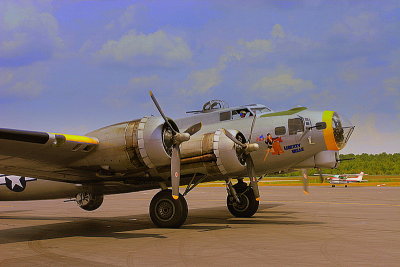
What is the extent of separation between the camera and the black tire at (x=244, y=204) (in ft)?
60.6

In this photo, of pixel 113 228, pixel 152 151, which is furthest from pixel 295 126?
pixel 113 228

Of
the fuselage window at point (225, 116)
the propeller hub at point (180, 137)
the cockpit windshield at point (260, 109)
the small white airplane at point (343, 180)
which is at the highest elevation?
the cockpit windshield at point (260, 109)

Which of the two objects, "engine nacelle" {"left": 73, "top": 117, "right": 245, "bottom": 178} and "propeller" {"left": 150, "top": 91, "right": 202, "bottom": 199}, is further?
"propeller" {"left": 150, "top": 91, "right": 202, "bottom": 199}

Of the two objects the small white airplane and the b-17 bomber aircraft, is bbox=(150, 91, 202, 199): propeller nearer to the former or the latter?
the b-17 bomber aircraft

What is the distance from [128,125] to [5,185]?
8093 mm

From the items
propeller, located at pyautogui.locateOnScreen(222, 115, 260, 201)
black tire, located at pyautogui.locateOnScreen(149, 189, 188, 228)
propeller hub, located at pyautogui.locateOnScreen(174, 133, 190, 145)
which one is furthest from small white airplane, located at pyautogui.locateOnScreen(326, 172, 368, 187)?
propeller hub, located at pyautogui.locateOnScreen(174, 133, 190, 145)

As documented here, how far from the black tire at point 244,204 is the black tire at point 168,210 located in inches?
167

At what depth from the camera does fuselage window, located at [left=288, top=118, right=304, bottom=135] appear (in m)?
16.1

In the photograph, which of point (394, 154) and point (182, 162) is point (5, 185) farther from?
point (394, 154)

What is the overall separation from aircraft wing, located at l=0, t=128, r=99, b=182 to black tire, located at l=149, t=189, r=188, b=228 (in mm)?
2411

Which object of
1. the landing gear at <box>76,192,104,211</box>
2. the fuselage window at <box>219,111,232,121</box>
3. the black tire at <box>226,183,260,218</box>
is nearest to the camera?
the landing gear at <box>76,192,104,211</box>

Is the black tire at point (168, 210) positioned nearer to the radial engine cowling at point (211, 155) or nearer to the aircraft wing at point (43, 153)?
the radial engine cowling at point (211, 155)

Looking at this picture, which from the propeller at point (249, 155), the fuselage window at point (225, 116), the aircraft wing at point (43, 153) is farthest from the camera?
the fuselage window at point (225, 116)

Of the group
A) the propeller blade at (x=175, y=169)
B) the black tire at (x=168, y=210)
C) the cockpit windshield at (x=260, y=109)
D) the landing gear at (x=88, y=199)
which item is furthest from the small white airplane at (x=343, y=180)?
the propeller blade at (x=175, y=169)
